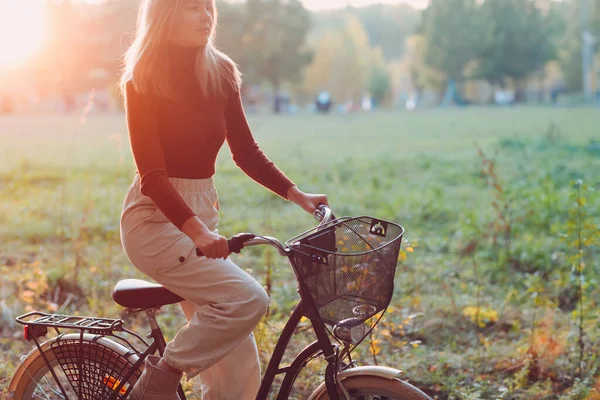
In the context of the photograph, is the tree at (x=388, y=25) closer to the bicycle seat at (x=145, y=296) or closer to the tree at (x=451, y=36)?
the tree at (x=451, y=36)

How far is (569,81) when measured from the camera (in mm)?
81188

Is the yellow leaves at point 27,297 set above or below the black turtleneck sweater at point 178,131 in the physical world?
below

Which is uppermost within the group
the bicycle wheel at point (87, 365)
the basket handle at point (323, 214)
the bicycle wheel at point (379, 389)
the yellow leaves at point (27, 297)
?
the basket handle at point (323, 214)

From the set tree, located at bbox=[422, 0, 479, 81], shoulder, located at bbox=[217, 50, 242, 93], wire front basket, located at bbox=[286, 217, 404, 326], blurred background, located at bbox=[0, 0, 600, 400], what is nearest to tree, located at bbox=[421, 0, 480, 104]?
tree, located at bbox=[422, 0, 479, 81]

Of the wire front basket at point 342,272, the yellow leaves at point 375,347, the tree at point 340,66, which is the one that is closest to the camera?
the wire front basket at point 342,272

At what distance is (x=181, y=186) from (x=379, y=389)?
1059 mm

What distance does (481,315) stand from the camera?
20.0 ft

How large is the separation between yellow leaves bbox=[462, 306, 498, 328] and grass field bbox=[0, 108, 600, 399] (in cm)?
2

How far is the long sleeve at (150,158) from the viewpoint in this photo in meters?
2.89

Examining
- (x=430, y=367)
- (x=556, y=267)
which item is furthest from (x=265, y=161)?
(x=556, y=267)

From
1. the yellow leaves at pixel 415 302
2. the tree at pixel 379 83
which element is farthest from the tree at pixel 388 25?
the yellow leaves at pixel 415 302

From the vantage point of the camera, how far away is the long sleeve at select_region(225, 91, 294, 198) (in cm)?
336

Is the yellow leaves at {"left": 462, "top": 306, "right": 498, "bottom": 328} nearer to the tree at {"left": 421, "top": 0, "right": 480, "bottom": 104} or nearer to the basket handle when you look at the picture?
the basket handle

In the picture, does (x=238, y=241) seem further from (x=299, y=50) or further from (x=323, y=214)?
(x=299, y=50)
